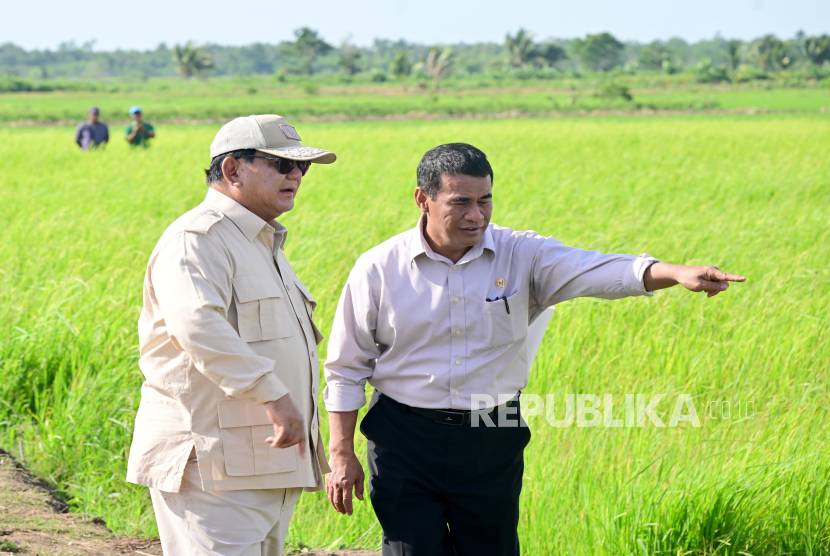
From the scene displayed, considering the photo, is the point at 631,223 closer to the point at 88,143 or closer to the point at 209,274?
the point at 209,274

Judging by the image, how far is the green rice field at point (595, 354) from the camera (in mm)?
2695

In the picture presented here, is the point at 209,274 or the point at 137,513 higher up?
the point at 209,274

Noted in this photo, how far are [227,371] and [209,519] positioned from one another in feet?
1.34

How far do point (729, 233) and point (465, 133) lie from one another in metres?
13.2

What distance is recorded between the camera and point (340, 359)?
2.27 meters

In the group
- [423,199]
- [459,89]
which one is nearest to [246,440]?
[423,199]

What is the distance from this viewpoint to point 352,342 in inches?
89.3

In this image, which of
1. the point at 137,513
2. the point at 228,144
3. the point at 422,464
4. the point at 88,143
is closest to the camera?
the point at 228,144

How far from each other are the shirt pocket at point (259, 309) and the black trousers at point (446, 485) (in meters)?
0.48

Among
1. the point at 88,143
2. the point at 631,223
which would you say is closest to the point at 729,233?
the point at 631,223

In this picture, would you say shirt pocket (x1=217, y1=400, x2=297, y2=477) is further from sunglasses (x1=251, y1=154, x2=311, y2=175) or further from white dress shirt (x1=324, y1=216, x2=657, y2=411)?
sunglasses (x1=251, y1=154, x2=311, y2=175)

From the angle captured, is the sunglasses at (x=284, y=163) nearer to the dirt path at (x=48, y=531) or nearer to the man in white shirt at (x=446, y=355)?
the man in white shirt at (x=446, y=355)

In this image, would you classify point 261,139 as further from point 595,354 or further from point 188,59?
point 188,59

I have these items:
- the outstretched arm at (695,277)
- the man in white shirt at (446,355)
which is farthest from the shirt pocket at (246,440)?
the outstretched arm at (695,277)
